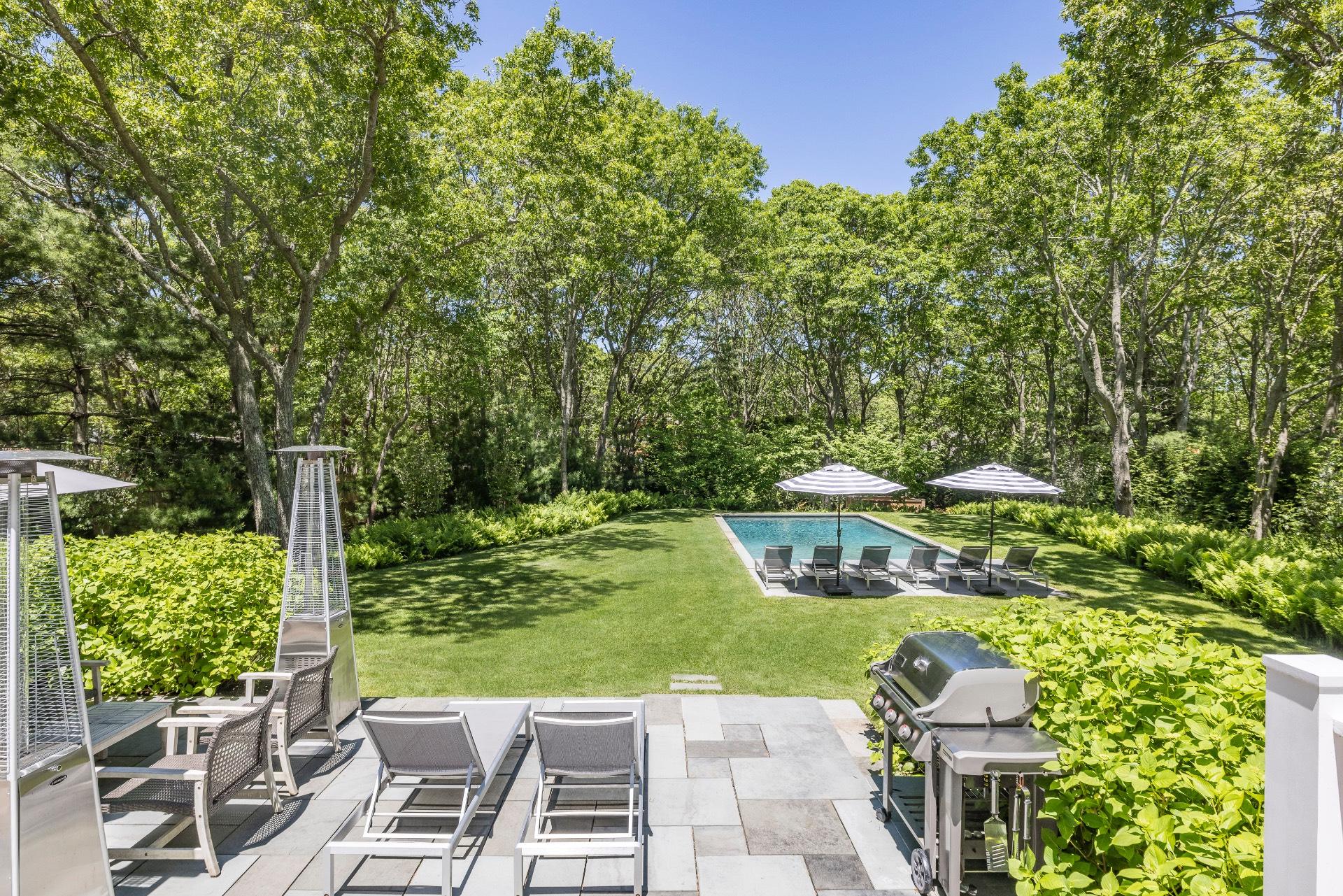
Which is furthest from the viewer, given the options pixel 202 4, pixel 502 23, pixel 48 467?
pixel 502 23

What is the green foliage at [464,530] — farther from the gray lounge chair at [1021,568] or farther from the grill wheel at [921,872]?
the grill wheel at [921,872]

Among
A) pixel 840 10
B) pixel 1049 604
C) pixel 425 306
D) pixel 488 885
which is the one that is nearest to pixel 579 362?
pixel 425 306

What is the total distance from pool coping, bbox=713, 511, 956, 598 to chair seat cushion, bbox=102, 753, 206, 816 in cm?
793

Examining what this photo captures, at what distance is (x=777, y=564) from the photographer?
10977mm

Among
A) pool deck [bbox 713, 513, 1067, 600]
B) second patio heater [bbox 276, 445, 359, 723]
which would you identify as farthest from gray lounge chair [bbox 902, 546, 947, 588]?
second patio heater [bbox 276, 445, 359, 723]

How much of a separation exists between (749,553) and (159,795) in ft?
37.9

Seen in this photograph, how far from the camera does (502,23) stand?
45.4 ft

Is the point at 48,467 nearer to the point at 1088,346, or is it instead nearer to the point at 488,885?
the point at 488,885

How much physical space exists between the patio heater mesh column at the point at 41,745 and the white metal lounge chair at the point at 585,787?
2.17 meters

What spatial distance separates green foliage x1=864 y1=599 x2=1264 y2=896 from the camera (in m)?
1.91

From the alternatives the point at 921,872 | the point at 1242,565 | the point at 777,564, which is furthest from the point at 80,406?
the point at 1242,565

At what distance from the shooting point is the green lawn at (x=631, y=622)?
688 centimetres

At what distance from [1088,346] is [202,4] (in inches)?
724

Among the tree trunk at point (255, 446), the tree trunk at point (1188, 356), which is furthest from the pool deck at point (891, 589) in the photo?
the tree trunk at point (1188, 356)
